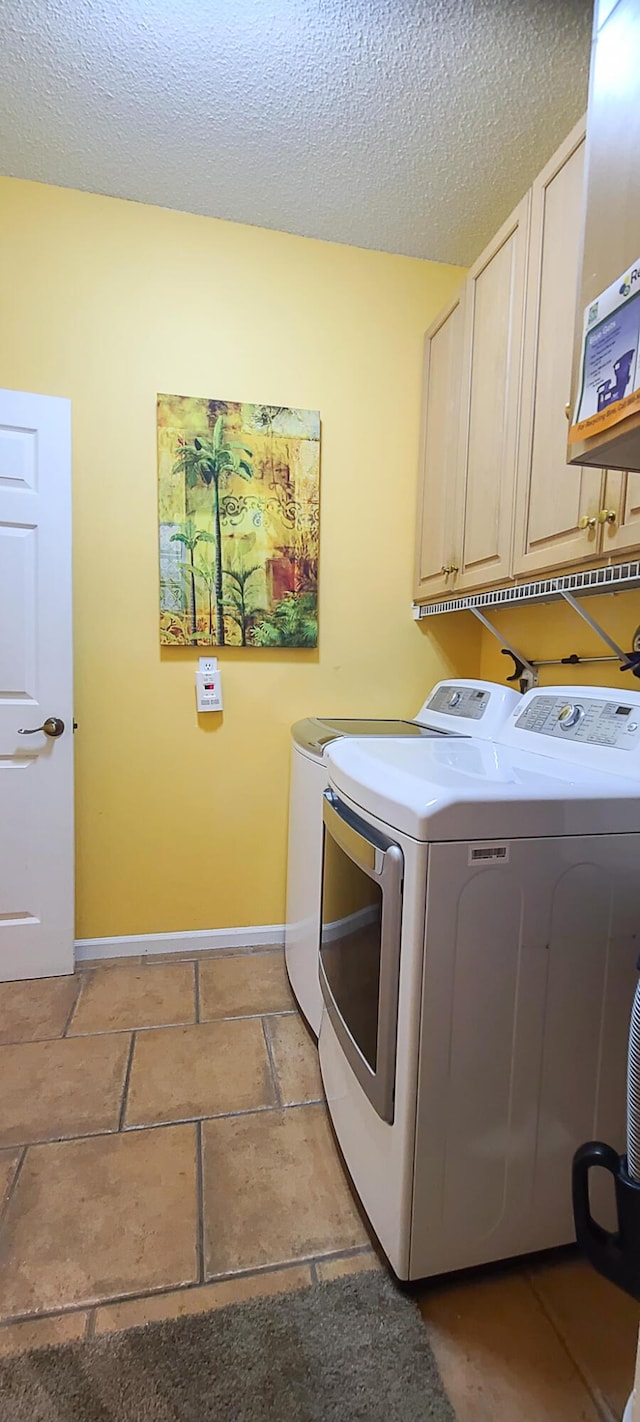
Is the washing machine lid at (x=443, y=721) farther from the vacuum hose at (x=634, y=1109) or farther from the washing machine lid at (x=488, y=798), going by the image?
the vacuum hose at (x=634, y=1109)

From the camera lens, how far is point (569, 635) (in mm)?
1902

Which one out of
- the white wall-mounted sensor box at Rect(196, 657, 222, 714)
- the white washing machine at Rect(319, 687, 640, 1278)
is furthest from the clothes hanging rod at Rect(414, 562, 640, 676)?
the white wall-mounted sensor box at Rect(196, 657, 222, 714)

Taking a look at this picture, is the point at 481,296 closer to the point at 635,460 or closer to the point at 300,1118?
the point at 635,460

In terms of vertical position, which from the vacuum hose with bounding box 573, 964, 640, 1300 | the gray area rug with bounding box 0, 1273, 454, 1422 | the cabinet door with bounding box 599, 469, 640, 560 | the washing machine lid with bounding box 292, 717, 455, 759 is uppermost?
the cabinet door with bounding box 599, 469, 640, 560

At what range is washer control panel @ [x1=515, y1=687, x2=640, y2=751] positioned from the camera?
1.32 m

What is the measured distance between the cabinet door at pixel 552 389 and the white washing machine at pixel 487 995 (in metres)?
0.63

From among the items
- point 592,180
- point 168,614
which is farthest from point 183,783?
point 592,180

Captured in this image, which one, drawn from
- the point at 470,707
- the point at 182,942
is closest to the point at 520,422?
the point at 470,707

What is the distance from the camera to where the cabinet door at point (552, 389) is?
4.51 feet

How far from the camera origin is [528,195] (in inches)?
61.4

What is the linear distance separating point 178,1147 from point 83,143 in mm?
2796

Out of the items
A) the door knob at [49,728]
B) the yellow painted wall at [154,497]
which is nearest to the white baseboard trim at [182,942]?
the yellow painted wall at [154,497]

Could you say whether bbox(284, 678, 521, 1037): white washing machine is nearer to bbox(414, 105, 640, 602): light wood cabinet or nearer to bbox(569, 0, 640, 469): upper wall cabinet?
bbox(414, 105, 640, 602): light wood cabinet

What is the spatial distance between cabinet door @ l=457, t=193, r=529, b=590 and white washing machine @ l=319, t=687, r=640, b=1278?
2.93 feet
